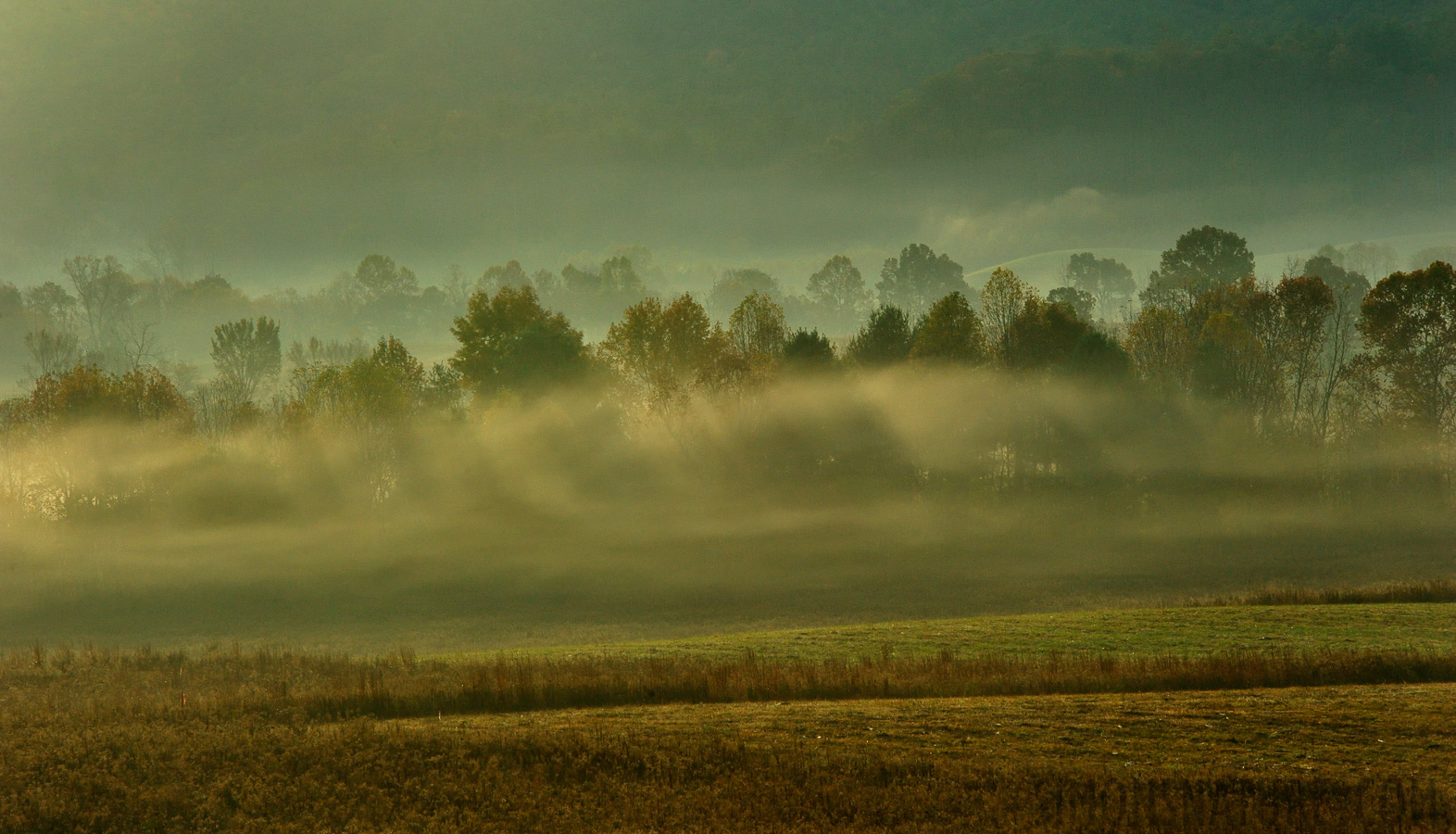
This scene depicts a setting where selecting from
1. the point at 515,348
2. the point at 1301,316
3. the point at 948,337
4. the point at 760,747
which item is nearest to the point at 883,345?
the point at 948,337

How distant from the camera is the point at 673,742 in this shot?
16594 mm

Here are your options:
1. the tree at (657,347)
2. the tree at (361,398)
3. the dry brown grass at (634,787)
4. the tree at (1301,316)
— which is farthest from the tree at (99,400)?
the tree at (1301,316)

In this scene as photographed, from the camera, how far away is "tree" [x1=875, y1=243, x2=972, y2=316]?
193625mm

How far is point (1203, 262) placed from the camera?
140 metres

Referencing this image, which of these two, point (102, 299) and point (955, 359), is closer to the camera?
point (955, 359)

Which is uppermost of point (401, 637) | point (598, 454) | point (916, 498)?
point (598, 454)

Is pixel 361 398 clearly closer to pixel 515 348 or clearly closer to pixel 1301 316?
pixel 515 348

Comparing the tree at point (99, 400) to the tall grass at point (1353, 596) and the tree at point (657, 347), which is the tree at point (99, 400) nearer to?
the tree at point (657, 347)

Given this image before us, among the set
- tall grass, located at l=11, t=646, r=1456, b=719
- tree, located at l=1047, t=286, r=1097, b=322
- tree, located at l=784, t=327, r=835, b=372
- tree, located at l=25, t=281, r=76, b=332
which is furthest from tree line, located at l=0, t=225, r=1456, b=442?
tree, located at l=25, t=281, r=76, b=332

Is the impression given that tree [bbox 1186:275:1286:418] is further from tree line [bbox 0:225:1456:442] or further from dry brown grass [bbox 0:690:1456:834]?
dry brown grass [bbox 0:690:1456:834]

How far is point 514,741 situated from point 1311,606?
30311 mm

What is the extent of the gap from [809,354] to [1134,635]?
46823mm

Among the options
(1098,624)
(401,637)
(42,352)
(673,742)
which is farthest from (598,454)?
(42,352)

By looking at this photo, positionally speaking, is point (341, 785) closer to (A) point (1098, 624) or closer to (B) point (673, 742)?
(B) point (673, 742)
